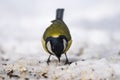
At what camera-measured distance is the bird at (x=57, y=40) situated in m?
11.4

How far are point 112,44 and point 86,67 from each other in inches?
241

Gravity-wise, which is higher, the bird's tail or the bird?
the bird's tail

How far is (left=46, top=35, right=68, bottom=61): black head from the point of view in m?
11.3

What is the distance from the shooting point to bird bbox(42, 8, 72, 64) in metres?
11.4

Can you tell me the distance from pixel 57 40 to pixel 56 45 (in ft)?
0.40

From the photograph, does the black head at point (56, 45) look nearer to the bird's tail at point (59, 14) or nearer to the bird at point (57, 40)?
the bird at point (57, 40)

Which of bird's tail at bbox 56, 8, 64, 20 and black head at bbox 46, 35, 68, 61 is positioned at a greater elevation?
bird's tail at bbox 56, 8, 64, 20

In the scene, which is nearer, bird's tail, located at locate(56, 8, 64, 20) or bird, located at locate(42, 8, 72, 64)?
bird, located at locate(42, 8, 72, 64)

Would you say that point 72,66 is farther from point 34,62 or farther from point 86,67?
point 34,62

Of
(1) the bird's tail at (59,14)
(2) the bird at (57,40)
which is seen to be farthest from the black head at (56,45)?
(1) the bird's tail at (59,14)

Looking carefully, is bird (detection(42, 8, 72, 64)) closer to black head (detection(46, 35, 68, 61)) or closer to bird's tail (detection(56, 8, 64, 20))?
black head (detection(46, 35, 68, 61))

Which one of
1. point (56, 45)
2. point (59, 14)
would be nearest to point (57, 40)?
point (56, 45)

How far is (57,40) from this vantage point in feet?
37.3

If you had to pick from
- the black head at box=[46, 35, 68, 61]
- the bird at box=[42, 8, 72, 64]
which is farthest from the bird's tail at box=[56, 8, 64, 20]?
the black head at box=[46, 35, 68, 61]
